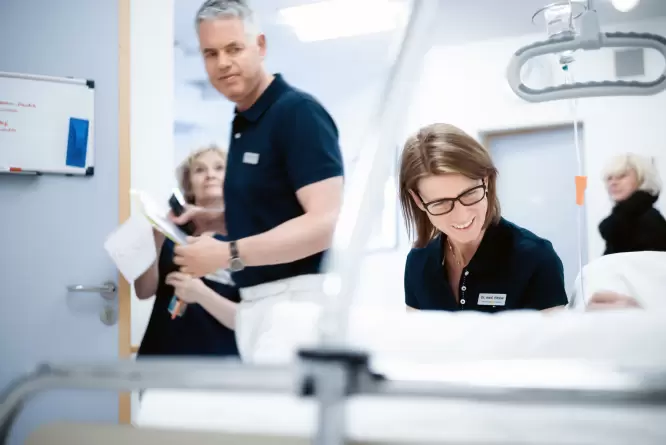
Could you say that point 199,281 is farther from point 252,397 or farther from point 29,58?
point 252,397

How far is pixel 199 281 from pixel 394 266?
2085 mm

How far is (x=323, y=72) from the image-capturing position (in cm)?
388

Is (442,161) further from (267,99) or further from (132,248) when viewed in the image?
(132,248)

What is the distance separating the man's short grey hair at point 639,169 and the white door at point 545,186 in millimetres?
282

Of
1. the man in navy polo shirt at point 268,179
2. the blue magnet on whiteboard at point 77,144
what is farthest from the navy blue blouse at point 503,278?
the blue magnet on whiteboard at point 77,144

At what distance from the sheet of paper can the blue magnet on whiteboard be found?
0.25 m

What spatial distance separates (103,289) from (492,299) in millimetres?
1193

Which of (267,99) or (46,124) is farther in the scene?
(46,124)

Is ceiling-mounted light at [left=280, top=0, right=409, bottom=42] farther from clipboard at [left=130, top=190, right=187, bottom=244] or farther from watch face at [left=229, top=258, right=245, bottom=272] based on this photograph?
watch face at [left=229, top=258, right=245, bottom=272]

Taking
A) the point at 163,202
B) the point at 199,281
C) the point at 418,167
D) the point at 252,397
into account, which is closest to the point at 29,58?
the point at 163,202

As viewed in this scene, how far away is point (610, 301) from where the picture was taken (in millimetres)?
1139

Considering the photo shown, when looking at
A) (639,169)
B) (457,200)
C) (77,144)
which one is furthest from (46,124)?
(639,169)

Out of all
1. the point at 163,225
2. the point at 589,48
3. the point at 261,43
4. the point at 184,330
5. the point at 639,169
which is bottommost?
the point at 184,330

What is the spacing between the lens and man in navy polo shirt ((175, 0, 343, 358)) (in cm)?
138
